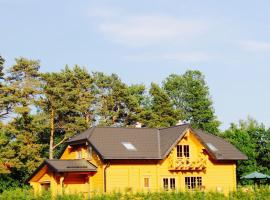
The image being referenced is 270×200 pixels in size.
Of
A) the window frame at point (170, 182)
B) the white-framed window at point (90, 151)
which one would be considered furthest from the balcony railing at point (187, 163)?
the white-framed window at point (90, 151)

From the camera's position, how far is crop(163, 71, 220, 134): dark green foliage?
65.6m

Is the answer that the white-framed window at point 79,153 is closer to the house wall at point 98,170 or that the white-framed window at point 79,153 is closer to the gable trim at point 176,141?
the house wall at point 98,170

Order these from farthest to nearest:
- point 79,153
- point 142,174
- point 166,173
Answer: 1. point 79,153
2. point 166,173
3. point 142,174

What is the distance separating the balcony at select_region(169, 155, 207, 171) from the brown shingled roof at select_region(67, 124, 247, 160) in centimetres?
83

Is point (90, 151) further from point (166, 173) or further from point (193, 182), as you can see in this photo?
point (193, 182)

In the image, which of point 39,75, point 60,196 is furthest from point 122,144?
point 39,75

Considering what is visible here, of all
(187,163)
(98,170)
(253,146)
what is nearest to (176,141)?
(187,163)

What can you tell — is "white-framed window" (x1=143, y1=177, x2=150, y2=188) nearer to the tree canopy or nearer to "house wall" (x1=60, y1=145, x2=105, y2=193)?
"house wall" (x1=60, y1=145, x2=105, y2=193)

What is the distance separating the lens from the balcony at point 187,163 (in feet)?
115

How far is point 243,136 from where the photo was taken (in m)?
48.7

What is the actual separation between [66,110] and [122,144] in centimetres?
1520

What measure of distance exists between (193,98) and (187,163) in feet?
108

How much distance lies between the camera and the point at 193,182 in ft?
118

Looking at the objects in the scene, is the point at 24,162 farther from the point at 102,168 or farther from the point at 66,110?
the point at 102,168
